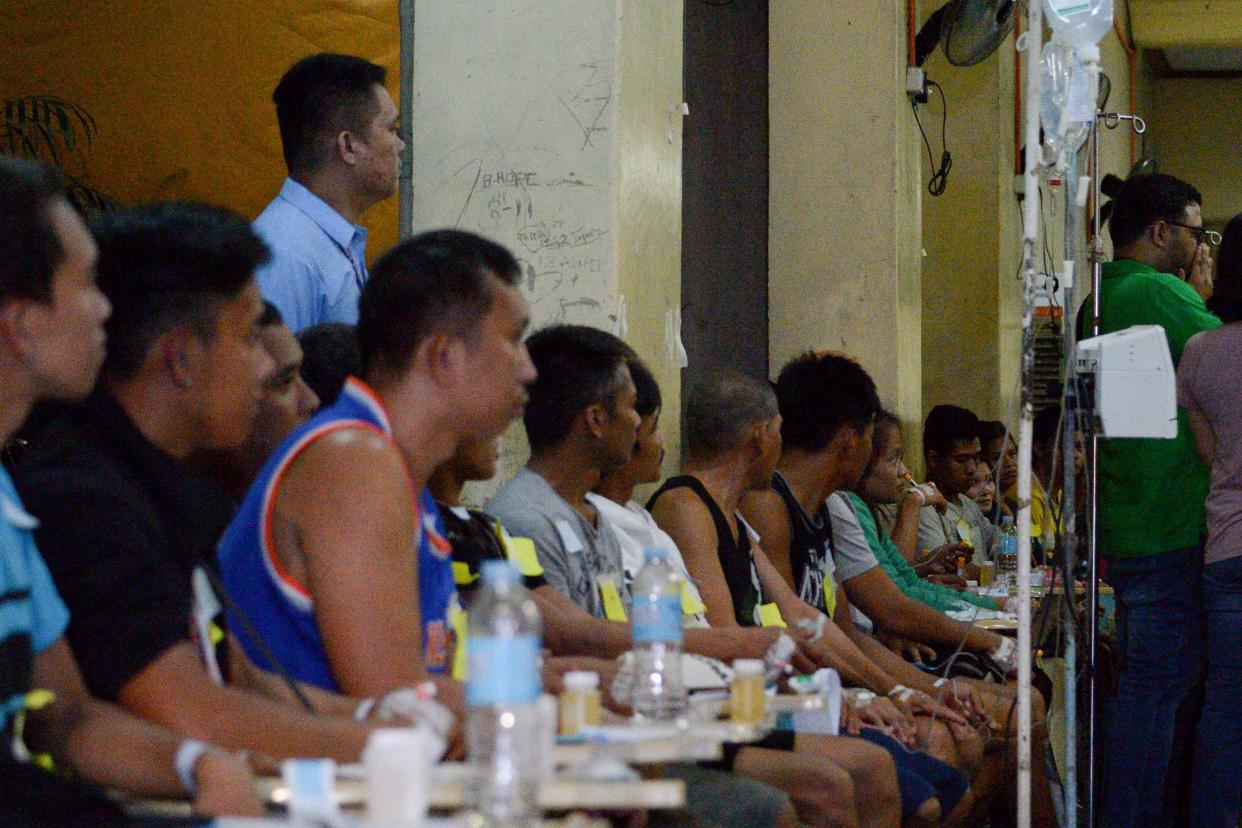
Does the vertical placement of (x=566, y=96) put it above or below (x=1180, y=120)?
below

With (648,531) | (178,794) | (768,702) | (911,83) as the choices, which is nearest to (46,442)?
(178,794)

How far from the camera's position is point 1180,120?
14820 mm

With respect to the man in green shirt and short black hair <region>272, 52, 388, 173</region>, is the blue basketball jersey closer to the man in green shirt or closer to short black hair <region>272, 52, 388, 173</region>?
short black hair <region>272, 52, 388, 173</region>

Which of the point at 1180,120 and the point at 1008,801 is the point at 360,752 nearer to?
the point at 1008,801

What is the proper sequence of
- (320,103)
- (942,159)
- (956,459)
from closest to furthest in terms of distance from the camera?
(320,103), (956,459), (942,159)

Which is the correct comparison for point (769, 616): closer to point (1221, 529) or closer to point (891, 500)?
point (1221, 529)

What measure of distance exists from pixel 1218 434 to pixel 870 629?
4.55 ft

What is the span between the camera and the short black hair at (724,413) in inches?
158

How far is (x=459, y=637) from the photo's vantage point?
251 cm

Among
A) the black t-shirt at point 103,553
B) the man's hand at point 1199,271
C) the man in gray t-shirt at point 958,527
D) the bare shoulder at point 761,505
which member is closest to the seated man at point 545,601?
the black t-shirt at point 103,553

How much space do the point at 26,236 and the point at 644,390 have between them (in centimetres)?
222

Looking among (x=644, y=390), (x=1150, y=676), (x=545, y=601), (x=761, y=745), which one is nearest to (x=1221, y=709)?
(x=1150, y=676)

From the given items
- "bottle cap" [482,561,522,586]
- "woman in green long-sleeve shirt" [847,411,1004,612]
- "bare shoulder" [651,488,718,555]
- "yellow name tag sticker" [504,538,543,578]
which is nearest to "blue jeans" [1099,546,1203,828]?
"woman in green long-sleeve shirt" [847,411,1004,612]

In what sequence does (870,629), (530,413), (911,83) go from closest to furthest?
(530,413) < (870,629) < (911,83)
